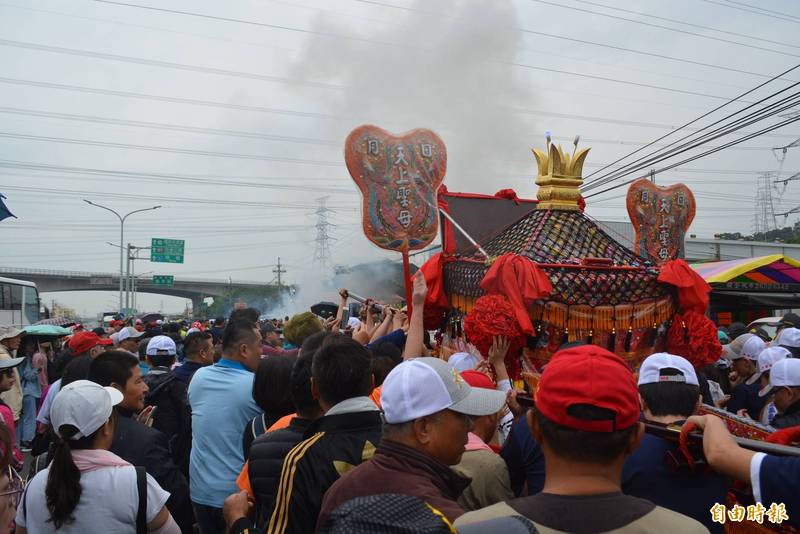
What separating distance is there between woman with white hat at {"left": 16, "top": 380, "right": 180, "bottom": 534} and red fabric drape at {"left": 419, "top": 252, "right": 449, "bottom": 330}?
307 cm

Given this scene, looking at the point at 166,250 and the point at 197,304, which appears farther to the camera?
the point at 197,304

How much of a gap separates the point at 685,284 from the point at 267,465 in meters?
3.52

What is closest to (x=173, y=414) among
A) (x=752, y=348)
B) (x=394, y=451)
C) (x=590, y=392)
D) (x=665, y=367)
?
(x=394, y=451)

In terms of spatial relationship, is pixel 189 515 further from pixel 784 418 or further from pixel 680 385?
pixel 784 418

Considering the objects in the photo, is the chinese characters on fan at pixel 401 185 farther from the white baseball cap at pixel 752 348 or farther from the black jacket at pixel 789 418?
the white baseball cap at pixel 752 348

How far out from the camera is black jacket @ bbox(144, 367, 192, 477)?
16.4 feet

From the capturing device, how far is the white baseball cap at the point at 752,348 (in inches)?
250

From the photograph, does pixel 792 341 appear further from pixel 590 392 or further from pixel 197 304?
pixel 197 304

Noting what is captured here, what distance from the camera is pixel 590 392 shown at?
1.67 metres

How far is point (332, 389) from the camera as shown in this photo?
272 centimetres

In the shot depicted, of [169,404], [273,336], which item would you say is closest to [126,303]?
[273,336]

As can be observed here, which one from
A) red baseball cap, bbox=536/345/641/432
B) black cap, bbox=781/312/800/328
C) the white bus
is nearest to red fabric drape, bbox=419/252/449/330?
red baseball cap, bbox=536/345/641/432

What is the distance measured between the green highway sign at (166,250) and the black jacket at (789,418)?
4024 cm

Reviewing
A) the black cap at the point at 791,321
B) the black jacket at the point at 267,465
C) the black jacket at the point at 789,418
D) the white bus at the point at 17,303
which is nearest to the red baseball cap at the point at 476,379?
the black jacket at the point at 267,465
